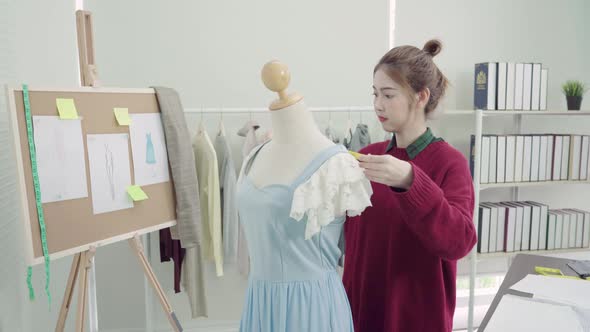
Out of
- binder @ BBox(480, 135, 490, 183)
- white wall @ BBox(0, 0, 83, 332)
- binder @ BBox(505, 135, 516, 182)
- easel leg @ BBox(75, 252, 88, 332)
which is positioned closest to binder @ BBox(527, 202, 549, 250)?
binder @ BBox(505, 135, 516, 182)

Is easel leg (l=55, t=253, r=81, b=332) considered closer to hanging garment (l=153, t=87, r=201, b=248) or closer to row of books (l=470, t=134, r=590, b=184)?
hanging garment (l=153, t=87, r=201, b=248)

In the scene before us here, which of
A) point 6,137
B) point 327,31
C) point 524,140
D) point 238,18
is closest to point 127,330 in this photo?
point 6,137

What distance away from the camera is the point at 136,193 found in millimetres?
1728

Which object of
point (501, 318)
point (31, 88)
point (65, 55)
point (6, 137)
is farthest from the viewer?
point (65, 55)

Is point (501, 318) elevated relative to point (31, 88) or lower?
lower

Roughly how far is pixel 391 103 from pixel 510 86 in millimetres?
1936

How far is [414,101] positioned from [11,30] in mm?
1349

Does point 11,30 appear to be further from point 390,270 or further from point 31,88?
point 390,270

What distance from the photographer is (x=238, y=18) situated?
109 inches

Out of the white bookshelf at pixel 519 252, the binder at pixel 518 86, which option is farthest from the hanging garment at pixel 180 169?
the binder at pixel 518 86

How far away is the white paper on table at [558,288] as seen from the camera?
118 cm

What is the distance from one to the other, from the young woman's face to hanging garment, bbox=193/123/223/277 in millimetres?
1390

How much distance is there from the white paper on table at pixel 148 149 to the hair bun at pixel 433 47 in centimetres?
118

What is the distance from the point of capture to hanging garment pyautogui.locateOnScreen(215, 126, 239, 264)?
8.25 ft
